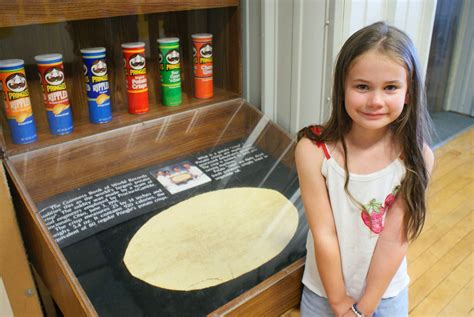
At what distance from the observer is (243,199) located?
121 cm

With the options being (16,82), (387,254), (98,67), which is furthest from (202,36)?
(387,254)

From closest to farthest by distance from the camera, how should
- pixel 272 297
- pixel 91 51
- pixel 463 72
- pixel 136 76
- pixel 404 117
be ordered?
1. pixel 404 117
2. pixel 272 297
3. pixel 91 51
4. pixel 136 76
5. pixel 463 72

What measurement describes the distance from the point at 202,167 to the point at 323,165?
18.9 inches

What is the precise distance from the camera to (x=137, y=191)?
1.18 metres

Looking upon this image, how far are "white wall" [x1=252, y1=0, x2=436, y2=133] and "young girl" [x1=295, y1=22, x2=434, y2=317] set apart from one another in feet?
1.49

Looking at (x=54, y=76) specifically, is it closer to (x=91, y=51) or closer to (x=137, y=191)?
(x=91, y=51)

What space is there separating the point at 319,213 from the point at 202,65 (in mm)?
728

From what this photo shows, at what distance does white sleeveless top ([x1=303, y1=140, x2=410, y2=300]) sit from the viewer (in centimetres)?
92

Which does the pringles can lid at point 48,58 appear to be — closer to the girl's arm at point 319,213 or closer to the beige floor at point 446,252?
the girl's arm at point 319,213

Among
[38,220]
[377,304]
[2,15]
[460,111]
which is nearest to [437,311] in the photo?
[377,304]

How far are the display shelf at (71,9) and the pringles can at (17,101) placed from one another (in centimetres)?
16

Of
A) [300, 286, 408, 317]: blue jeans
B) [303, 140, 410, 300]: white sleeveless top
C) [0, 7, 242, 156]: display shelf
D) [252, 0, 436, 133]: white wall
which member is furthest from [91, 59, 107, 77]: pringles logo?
[300, 286, 408, 317]: blue jeans

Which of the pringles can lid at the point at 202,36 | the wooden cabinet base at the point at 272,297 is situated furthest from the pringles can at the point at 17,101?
the wooden cabinet base at the point at 272,297

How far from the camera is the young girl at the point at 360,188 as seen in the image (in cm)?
87
